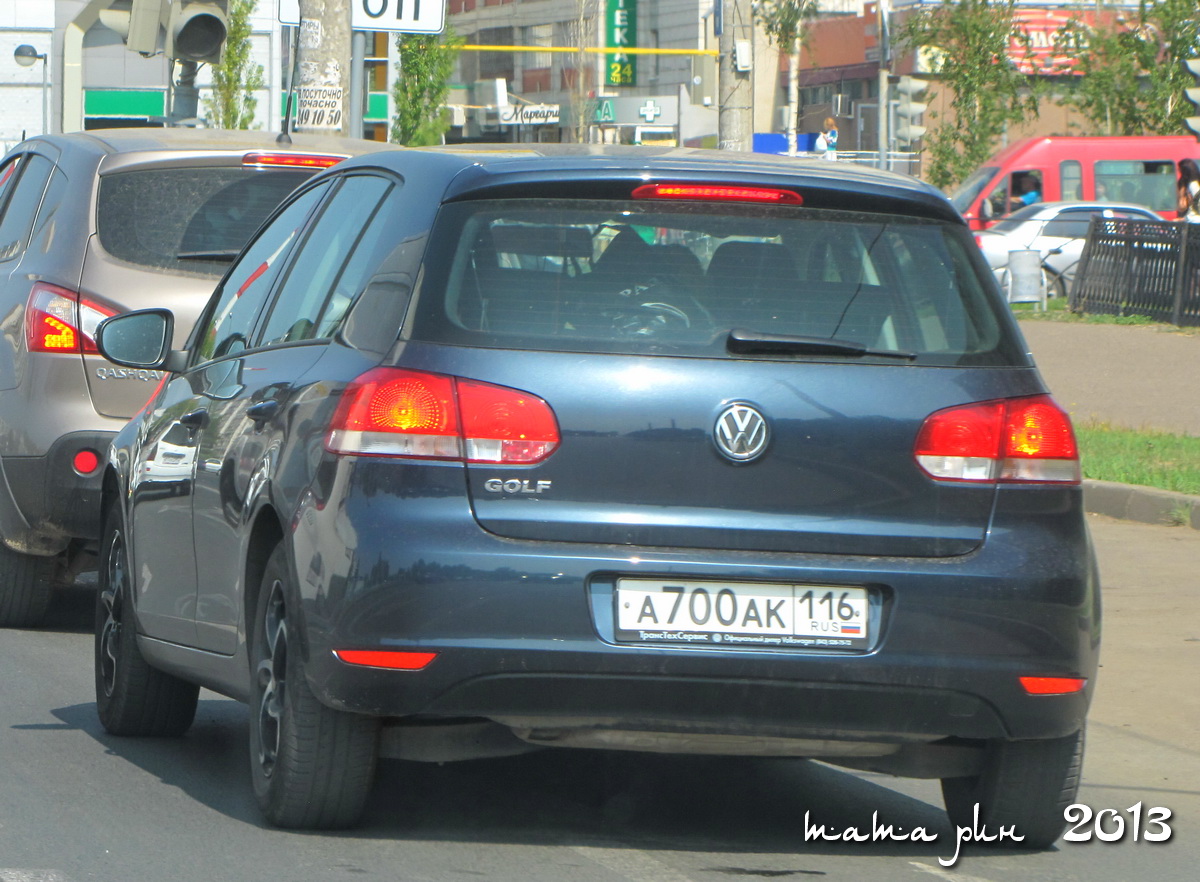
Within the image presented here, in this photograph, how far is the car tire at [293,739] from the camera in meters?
4.77

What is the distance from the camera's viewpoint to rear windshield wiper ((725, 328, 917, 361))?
15.2 ft

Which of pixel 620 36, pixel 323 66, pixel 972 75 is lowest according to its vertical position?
pixel 323 66

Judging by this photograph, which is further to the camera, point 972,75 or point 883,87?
point 972,75

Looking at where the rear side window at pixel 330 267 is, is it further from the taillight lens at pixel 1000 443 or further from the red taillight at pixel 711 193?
the taillight lens at pixel 1000 443

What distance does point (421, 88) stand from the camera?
4181 cm

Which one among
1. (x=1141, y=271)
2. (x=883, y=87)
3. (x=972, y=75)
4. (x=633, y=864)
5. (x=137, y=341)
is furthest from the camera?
(x=972, y=75)

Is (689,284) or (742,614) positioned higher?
(689,284)

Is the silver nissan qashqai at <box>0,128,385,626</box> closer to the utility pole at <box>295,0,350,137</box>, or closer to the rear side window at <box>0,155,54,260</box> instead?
the rear side window at <box>0,155,54,260</box>

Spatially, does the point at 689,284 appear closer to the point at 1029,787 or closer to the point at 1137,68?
the point at 1029,787

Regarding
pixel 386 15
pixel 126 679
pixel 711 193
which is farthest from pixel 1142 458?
pixel 711 193

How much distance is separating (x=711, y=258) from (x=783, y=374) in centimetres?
31

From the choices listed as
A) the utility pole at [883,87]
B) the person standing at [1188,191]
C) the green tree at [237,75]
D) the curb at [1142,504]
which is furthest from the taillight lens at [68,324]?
the utility pole at [883,87]

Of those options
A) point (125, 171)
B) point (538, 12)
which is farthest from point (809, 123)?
point (125, 171)

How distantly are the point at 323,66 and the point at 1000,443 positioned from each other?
948cm
